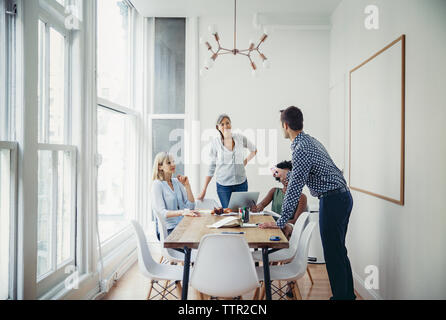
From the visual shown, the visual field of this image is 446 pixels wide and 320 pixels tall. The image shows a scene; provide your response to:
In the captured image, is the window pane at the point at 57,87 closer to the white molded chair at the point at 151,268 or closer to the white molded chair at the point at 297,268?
the white molded chair at the point at 151,268

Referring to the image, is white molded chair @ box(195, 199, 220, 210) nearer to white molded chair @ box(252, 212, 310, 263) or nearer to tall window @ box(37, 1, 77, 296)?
white molded chair @ box(252, 212, 310, 263)

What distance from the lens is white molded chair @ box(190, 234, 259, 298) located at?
2.20 metres

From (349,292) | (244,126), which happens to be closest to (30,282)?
(349,292)

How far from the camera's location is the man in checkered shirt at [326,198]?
8.79ft

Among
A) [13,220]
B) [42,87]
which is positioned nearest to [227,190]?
[42,87]

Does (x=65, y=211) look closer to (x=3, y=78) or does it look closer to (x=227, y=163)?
(x=3, y=78)

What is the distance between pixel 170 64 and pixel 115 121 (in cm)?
132

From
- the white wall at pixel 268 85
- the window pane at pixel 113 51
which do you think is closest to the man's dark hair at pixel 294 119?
the window pane at pixel 113 51

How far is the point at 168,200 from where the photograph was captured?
351 cm

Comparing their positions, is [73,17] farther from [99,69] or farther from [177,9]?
[177,9]

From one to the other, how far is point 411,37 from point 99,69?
301 cm

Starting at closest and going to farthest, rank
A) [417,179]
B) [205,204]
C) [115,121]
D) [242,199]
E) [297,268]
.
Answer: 1. [417,179]
2. [297,268]
3. [242,199]
4. [205,204]
5. [115,121]

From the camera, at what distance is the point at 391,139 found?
9.57ft

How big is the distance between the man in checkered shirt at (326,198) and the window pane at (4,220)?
178cm
